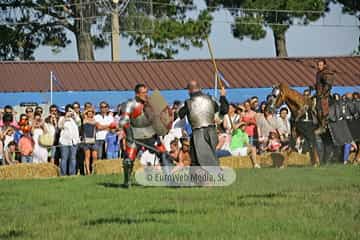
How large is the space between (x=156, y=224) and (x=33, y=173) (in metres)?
9.91

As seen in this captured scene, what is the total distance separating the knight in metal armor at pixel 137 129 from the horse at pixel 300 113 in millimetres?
6041

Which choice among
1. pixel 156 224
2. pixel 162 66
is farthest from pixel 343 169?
pixel 162 66

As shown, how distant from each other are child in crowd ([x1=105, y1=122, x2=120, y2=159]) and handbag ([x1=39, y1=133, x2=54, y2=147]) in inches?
61.0

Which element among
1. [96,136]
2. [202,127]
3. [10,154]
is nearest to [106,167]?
[96,136]

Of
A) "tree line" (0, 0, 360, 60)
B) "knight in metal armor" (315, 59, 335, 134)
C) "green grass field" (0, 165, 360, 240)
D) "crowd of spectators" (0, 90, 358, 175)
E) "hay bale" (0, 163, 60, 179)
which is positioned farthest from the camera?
"tree line" (0, 0, 360, 60)

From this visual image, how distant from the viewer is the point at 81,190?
16.1 m

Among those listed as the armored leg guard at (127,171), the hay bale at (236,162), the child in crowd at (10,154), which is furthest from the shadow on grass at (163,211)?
the child in crowd at (10,154)

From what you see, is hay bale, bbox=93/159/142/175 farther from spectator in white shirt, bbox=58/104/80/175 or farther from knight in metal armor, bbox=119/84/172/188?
knight in metal armor, bbox=119/84/172/188

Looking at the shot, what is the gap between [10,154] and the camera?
71.3ft

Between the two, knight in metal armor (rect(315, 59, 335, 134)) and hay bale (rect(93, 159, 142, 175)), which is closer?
hay bale (rect(93, 159, 142, 175))

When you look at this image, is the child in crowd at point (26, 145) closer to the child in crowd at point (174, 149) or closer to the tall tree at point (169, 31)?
the child in crowd at point (174, 149)

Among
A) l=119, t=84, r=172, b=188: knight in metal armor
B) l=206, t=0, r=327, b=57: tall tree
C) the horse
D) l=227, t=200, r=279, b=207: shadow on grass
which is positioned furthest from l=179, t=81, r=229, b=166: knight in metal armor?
l=206, t=0, r=327, b=57: tall tree

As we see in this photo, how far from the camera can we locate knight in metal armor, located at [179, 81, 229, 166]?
55.9ft

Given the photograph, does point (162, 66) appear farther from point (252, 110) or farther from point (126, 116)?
point (126, 116)
